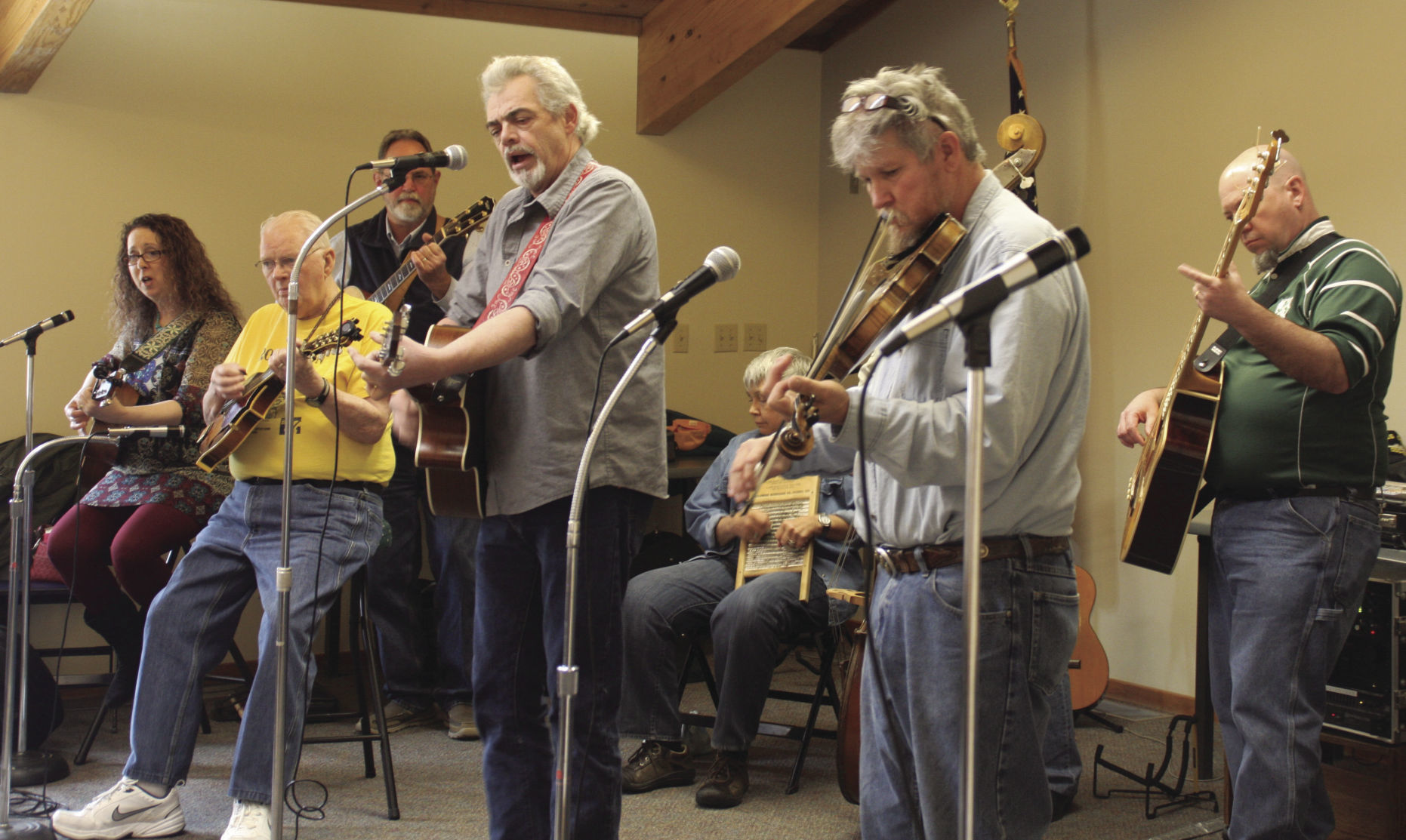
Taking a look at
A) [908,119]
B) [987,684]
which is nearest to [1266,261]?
[908,119]

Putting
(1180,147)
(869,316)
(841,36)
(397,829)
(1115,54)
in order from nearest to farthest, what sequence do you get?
(869,316)
(397,829)
(1180,147)
(1115,54)
(841,36)

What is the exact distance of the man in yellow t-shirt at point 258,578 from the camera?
2580 mm

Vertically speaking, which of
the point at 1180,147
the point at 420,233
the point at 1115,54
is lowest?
the point at 420,233

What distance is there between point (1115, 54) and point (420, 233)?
101 inches

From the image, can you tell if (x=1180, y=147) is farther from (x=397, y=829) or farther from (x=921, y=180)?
(x=397, y=829)

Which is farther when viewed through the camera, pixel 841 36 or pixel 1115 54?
pixel 841 36

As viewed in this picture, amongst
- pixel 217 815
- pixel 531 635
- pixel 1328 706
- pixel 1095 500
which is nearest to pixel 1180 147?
pixel 1095 500

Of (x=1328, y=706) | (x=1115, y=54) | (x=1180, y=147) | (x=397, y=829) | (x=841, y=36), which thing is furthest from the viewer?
(x=841, y=36)

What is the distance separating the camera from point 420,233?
3.85m

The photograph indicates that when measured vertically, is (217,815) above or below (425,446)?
below

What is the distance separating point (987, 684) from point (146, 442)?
106 inches

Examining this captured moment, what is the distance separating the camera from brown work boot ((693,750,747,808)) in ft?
9.82

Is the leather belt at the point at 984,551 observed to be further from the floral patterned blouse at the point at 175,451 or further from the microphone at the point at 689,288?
the floral patterned blouse at the point at 175,451

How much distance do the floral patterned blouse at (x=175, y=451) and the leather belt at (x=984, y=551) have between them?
240 cm
